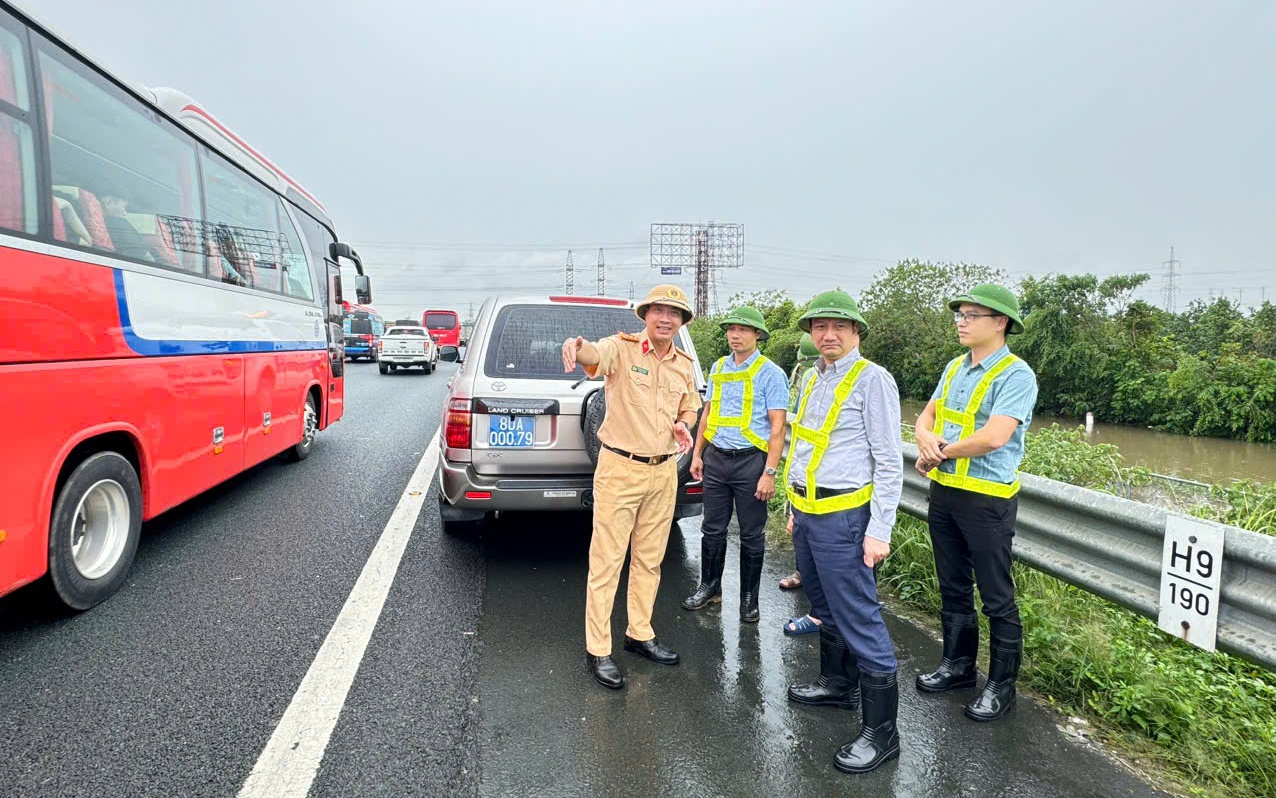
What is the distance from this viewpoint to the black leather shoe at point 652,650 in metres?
3.42

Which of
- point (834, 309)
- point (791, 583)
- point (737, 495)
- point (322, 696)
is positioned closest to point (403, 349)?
point (791, 583)

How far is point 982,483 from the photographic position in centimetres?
300

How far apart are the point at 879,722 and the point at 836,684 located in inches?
16.4

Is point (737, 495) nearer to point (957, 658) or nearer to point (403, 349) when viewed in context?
point (957, 658)

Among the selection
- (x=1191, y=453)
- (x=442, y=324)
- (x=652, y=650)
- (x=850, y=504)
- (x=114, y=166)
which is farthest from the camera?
(x=442, y=324)

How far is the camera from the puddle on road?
2514 mm

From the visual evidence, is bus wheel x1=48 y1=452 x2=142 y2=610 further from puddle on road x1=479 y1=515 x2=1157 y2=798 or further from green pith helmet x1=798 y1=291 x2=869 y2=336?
green pith helmet x1=798 y1=291 x2=869 y2=336

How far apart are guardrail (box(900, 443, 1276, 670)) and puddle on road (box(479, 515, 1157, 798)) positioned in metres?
0.63

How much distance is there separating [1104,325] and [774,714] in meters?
30.8

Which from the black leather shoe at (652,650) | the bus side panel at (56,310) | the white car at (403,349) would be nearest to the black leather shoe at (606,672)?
the black leather shoe at (652,650)

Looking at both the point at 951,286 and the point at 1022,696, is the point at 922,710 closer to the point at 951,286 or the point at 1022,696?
the point at 1022,696

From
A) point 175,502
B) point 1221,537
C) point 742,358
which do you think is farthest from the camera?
point 175,502

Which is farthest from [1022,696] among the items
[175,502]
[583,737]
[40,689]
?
[175,502]

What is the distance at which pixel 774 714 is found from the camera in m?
2.99
